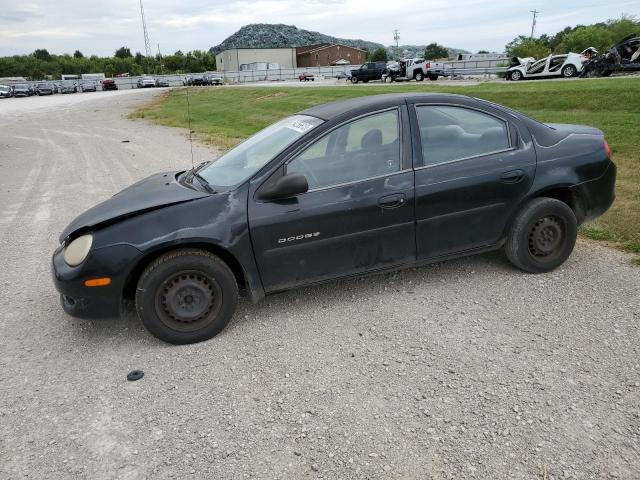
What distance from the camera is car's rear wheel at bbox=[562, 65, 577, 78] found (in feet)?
81.9

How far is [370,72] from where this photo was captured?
137 ft

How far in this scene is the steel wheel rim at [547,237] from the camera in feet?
14.4

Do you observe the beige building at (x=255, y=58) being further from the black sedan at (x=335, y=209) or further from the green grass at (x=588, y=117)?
the black sedan at (x=335, y=209)

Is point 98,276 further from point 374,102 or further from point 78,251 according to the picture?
point 374,102

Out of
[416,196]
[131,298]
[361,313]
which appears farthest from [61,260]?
[416,196]

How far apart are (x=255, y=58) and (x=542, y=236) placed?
103832 millimetres

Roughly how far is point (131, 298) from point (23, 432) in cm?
117

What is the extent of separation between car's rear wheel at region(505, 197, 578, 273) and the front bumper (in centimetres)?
308

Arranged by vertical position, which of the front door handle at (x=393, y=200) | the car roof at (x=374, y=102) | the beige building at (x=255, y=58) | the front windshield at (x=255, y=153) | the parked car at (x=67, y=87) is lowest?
the front door handle at (x=393, y=200)

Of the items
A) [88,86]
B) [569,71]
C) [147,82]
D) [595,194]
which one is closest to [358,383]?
[595,194]

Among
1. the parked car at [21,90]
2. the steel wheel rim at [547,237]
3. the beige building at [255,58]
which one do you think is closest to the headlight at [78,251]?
the steel wheel rim at [547,237]

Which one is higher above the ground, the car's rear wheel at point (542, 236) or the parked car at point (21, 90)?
the parked car at point (21, 90)

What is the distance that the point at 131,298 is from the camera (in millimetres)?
3787

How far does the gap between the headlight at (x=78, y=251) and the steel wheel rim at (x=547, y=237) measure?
3529 mm
